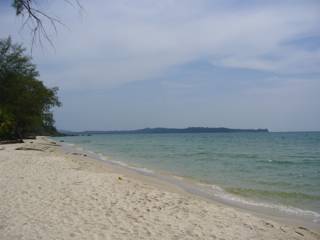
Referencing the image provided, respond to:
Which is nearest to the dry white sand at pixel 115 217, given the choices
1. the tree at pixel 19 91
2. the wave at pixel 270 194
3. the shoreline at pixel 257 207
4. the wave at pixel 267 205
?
the shoreline at pixel 257 207

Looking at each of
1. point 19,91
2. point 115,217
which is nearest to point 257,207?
point 115,217

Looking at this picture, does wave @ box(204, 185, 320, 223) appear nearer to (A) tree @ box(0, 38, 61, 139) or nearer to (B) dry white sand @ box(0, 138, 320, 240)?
(B) dry white sand @ box(0, 138, 320, 240)

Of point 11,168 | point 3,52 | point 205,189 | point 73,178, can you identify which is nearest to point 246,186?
point 205,189

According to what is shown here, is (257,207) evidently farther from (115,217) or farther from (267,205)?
(115,217)

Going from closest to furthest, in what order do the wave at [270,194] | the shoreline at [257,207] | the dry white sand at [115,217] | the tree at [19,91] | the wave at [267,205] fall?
1. the dry white sand at [115,217]
2. the shoreline at [257,207]
3. the wave at [267,205]
4. the wave at [270,194]
5. the tree at [19,91]

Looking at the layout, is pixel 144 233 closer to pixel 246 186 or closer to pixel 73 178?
pixel 73 178

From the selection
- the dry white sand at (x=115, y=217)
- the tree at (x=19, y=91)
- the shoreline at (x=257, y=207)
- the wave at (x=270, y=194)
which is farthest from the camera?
the tree at (x=19, y=91)

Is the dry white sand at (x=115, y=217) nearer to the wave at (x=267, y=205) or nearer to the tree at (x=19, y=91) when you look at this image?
the wave at (x=267, y=205)

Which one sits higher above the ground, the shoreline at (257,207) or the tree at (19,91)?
the tree at (19,91)

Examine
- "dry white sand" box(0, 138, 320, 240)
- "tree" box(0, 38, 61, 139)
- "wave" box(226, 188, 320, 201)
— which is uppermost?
"tree" box(0, 38, 61, 139)

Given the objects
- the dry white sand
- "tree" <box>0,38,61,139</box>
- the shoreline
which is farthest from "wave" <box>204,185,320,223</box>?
"tree" <box>0,38,61,139</box>

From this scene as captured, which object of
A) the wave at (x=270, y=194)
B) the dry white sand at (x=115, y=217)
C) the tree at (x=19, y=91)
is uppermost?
the tree at (x=19, y=91)

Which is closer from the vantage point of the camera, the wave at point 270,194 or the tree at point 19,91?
the wave at point 270,194

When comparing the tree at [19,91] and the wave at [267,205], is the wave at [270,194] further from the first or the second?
the tree at [19,91]
